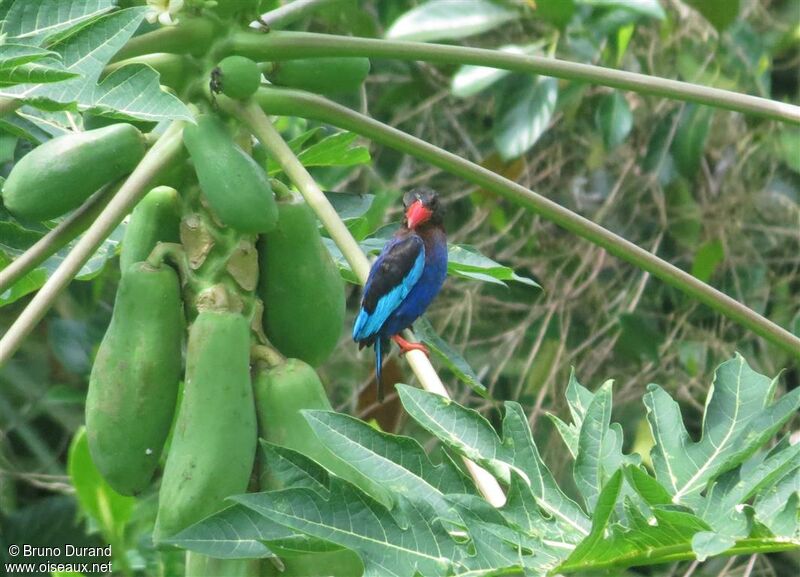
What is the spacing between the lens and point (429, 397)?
127cm

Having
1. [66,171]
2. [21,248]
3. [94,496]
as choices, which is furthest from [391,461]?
[94,496]

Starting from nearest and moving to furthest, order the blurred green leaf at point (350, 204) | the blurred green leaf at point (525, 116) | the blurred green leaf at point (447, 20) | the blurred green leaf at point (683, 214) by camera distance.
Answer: the blurred green leaf at point (350, 204), the blurred green leaf at point (447, 20), the blurred green leaf at point (525, 116), the blurred green leaf at point (683, 214)

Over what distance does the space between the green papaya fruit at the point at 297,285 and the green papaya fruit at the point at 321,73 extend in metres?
0.21

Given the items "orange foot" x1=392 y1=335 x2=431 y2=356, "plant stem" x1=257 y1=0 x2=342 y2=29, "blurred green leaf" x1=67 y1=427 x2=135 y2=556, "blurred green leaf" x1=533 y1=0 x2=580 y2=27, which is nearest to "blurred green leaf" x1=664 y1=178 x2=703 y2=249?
"blurred green leaf" x1=533 y1=0 x2=580 y2=27

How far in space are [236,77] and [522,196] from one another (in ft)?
1.31

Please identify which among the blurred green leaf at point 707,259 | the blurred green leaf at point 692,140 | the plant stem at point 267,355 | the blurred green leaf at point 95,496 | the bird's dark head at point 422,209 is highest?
the plant stem at point 267,355

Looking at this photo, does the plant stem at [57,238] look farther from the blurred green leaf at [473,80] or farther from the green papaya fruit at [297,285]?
the blurred green leaf at [473,80]

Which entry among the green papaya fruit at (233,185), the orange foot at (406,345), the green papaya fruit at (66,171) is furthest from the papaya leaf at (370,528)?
the orange foot at (406,345)

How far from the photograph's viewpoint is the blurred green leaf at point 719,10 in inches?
120

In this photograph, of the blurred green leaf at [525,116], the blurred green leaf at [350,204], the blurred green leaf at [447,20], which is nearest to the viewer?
the blurred green leaf at [350,204]

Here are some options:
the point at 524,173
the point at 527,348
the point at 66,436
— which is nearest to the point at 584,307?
the point at 527,348

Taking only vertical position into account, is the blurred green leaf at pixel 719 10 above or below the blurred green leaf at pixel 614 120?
above

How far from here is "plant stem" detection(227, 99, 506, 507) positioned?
1342 millimetres

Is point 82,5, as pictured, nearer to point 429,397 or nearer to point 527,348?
point 429,397
